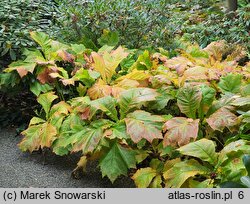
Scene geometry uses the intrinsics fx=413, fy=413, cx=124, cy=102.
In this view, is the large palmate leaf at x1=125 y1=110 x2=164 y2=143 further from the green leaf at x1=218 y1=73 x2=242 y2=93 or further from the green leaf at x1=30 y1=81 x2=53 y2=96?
the green leaf at x1=30 y1=81 x2=53 y2=96

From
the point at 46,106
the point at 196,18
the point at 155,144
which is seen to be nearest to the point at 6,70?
the point at 46,106

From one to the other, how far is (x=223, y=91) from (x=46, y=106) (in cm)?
149

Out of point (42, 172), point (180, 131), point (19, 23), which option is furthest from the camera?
point (19, 23)

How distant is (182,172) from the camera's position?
269cm

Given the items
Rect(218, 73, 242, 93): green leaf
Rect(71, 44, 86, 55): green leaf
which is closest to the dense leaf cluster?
Rect(218, 73, 242, 93): green leaf

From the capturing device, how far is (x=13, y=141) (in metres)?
3.76

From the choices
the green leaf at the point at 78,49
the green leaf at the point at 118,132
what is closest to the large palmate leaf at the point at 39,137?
the green leaf at the point at 118,132

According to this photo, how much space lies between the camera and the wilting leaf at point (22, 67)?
367 centimetres

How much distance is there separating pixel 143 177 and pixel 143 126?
0.36m

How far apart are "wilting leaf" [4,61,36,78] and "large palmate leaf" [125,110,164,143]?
116 cm

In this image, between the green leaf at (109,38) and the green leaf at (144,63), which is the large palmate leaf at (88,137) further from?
the green leaf at (109,38)

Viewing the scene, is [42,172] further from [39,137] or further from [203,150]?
[203,150]

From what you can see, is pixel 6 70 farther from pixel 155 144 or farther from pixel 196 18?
pixel 196 18

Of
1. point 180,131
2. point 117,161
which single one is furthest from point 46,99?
point 180,131
